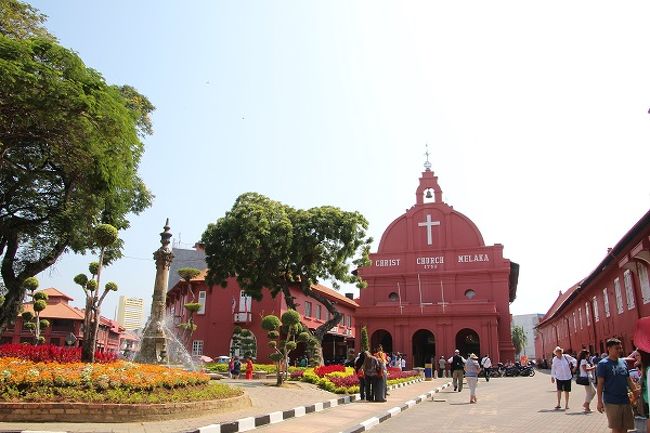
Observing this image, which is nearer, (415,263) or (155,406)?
(155,406)

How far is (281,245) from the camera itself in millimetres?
25219

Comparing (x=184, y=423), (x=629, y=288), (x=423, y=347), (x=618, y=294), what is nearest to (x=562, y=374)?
(x=184, y=423)

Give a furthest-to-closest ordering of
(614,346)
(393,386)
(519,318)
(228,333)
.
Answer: (519,318), (228,333), (393,386), (614,346)

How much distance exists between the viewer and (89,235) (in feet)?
65.4

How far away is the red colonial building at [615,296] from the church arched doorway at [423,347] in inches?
385

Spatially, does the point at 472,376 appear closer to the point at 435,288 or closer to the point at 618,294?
the point at 618,294

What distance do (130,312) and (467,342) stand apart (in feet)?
276

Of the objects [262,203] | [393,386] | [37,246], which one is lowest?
[393,386]

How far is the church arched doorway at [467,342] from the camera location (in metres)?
35.8

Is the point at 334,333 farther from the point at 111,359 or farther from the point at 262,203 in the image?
the point at 111,359

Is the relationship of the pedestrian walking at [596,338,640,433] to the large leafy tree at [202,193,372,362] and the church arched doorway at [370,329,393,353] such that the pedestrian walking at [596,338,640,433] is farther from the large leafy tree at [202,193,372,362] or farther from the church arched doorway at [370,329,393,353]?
the church arched doorway at [370,329,393,353]

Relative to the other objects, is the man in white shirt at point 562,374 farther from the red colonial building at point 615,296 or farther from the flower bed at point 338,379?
the flower bed at point 338,379

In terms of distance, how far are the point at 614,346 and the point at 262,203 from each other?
21.9 metres

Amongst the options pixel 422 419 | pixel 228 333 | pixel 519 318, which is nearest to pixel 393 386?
pixel 422 419
